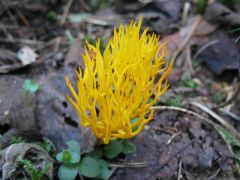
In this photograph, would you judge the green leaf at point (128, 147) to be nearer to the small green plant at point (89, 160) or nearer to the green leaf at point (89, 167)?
the small green plant at point (89, 160)

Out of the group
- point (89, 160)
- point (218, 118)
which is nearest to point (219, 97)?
point (218, 118)

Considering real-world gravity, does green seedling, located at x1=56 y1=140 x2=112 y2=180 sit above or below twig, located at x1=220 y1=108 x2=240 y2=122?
above

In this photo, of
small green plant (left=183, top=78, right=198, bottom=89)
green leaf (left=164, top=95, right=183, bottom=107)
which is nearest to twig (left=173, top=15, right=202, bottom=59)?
small green plant (left=183, top=78, right=198, bottom=89)

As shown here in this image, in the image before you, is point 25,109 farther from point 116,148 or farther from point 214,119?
point 214,119

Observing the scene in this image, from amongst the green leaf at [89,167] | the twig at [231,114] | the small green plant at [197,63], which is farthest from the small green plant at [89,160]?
the small green plant at [197,63]

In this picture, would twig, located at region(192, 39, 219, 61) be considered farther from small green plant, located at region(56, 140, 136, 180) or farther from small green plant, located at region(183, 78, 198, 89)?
small green plant, located at region(56, 140, 136, 180)

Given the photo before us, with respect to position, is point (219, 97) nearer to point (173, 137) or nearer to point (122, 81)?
point (173, 137)
